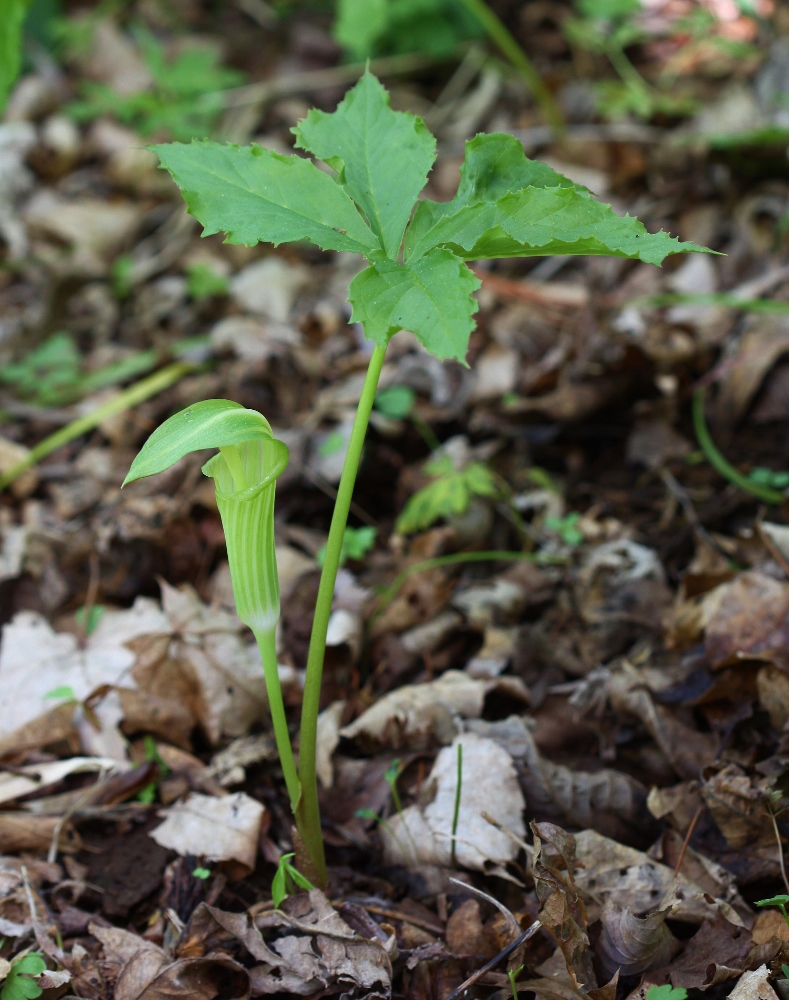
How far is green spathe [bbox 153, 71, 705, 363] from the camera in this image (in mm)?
1261

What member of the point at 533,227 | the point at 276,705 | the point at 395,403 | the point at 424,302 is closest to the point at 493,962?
the point at 276,705

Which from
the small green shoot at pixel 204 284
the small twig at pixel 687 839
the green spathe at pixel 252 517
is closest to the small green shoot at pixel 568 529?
the small twig at pixel 687 839

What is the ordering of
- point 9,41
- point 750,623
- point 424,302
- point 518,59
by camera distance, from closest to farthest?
point 424,302 < point 750,623 < point 9,41 < point 518,59

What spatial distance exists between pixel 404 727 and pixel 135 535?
44.5 inches

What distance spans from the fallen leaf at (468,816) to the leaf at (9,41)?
102 inches

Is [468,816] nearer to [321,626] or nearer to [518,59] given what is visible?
[321,626]

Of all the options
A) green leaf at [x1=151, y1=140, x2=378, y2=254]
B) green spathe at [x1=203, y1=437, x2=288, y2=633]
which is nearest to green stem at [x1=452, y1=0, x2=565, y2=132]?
green leaf at [x1=151, y1=140, x2=378, y2=254]

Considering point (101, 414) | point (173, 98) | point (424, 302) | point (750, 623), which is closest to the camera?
point (424, 302)

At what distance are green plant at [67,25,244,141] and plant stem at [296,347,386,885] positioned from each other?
4.05 metres

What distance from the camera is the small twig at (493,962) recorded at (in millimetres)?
1526

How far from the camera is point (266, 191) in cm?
146

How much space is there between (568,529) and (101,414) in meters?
1.91

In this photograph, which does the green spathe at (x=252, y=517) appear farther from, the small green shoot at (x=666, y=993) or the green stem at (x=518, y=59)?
the green stem at (x=518, y=59)

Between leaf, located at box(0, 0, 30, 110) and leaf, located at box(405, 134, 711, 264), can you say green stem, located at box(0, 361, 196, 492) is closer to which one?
leaf, located at box(0, 0, 30, 110)
